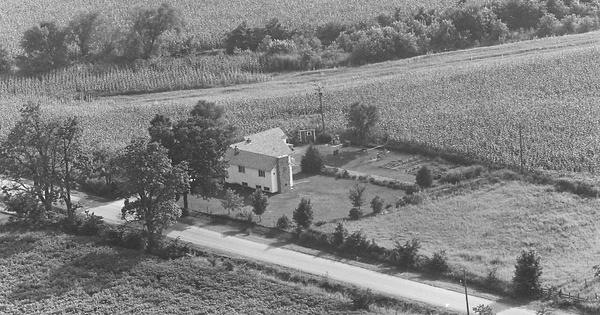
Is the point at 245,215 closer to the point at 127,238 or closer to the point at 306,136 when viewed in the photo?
the point at 127,238

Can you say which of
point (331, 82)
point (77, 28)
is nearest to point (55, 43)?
point (77, 28)

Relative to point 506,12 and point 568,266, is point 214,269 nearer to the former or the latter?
point 568,266

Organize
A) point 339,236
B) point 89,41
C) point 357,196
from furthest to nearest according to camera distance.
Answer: point 89,41 < point 357,196 < point 339,236

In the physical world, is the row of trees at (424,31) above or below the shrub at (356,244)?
above

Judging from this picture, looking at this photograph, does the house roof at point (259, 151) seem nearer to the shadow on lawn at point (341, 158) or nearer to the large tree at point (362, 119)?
the shadow on lawn at point (341, 158)

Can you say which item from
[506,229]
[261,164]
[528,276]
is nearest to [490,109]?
[261,164]

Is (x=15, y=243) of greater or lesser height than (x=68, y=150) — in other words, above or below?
below

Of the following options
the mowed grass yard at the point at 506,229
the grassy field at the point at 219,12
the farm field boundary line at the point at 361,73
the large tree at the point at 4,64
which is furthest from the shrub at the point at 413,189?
the large tree at the point at 4,64
